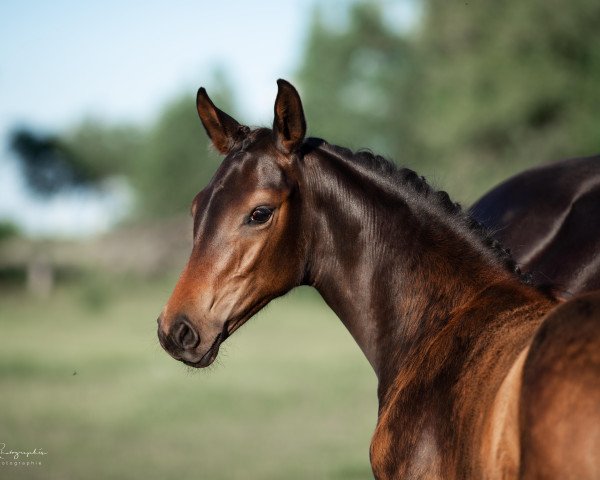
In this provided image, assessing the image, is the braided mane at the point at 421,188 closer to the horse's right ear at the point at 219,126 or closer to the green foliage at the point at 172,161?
the horse's right ear at the point at 219,126

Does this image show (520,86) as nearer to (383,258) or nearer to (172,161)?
(383,258)

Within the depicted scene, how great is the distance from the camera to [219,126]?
3695mm

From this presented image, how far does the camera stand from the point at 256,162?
3.37m

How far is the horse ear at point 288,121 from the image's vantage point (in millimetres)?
3342

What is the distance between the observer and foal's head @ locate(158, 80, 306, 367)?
3.25 meters

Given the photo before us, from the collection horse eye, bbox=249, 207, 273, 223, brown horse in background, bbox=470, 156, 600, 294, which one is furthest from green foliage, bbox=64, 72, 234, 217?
horse eye, bbox=249, 207, 273, 223

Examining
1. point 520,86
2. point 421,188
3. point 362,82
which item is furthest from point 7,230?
point 421,188

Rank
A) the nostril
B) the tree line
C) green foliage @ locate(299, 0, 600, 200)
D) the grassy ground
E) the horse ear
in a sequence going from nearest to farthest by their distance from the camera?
the nostril → the horse ear → the grassy ground → green foliage @ locate(299, 0, 600, 200) → the tree line

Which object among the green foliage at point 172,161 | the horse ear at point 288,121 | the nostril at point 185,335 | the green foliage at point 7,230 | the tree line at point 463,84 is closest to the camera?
the nostril at point 185,335

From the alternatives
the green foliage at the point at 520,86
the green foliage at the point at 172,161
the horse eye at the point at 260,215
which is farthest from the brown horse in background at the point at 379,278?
the green foliage at the point at 172,161

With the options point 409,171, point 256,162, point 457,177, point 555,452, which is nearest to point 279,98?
point 256,162

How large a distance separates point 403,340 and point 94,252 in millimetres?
31886

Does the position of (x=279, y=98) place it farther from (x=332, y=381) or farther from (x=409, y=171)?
(x=332, y=381)

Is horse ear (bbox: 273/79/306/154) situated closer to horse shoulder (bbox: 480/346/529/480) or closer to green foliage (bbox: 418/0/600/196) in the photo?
horse shoulder (bbox: 480/346/529/480)
